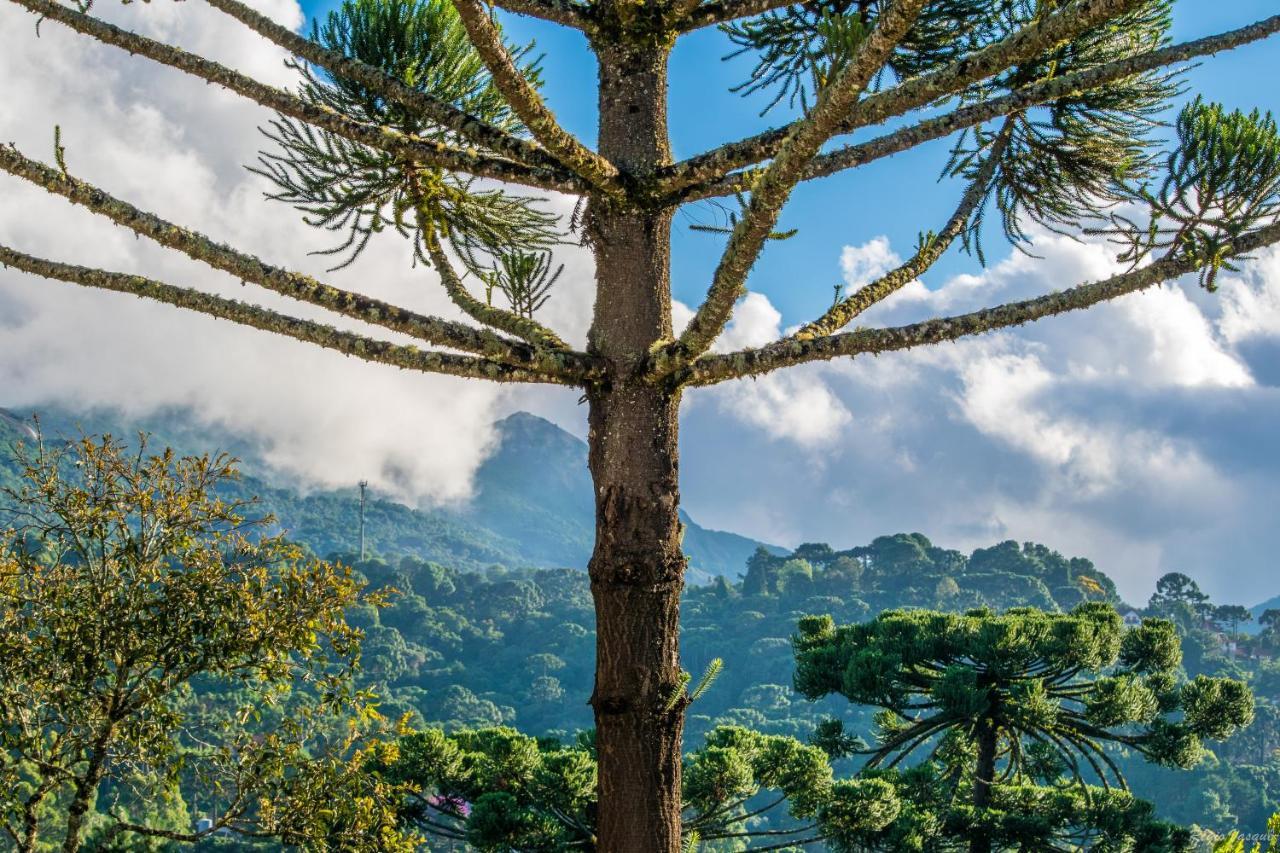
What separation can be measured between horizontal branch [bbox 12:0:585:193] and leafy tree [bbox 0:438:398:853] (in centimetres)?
385

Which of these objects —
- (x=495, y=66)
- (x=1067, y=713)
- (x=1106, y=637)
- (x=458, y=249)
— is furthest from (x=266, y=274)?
(x=1106, y=637)

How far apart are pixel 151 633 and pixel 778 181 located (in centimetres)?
531

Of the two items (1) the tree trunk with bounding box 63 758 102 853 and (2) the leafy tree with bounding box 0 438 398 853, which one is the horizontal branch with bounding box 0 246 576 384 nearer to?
(2) the leafy tree with bounding box 0 438 398 853

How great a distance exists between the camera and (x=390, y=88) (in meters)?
3.36

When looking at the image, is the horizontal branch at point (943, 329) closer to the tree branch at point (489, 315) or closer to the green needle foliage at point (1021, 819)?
the tree branch at point (489, 315)

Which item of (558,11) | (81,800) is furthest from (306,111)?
(81,800)

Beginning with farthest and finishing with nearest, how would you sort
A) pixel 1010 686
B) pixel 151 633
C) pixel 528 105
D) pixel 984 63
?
pixel 1010 686, pixel 151 633, pixel 528 105, pixel 984 63

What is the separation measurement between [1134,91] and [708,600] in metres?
108

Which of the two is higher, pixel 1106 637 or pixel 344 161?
pixel 344 161

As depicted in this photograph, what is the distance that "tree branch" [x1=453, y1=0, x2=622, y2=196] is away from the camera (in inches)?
103

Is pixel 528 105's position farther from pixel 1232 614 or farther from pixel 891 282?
pixel 1232 614

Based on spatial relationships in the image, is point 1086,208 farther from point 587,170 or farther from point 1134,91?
point 587,170

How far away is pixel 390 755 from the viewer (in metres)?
6.76

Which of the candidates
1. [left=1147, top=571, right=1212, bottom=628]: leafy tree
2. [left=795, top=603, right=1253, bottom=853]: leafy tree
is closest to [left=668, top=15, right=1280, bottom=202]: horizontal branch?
[left=795, top=603, right=1253, bottom=853]: leafy tree
